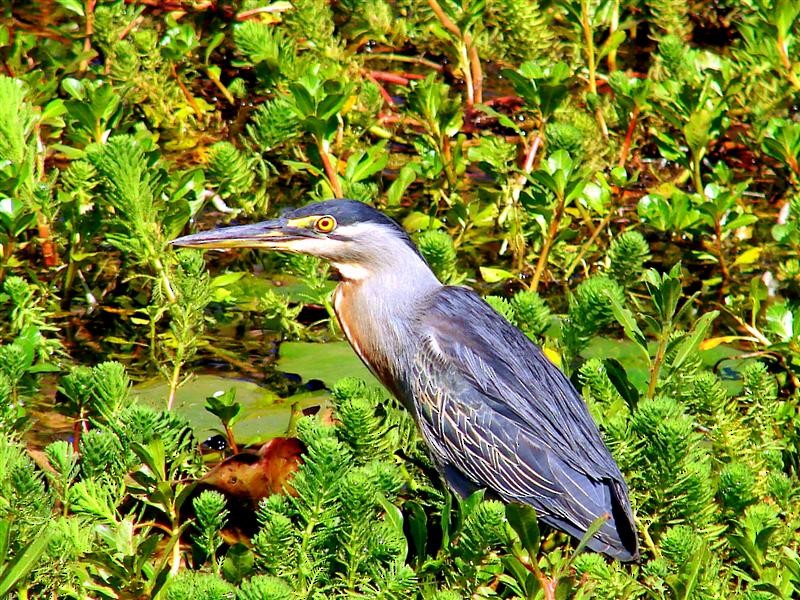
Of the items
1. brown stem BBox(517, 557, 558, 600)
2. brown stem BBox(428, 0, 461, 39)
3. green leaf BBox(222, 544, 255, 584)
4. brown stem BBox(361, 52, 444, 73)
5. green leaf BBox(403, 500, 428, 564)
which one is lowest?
green leaf BBox(222, 544, 255, 584)

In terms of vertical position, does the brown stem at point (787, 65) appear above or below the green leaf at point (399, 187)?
above

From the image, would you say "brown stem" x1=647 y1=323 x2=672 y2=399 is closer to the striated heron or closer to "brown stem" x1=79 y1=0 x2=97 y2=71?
the striated heron

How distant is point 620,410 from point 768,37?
2476mm

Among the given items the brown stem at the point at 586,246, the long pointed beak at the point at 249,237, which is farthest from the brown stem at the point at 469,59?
the long pointed beak at the point at 249,237

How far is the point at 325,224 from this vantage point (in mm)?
3938

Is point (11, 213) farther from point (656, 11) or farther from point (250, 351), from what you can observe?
point (656, 11)

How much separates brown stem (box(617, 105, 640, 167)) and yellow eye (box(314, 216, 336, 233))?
5.74ft

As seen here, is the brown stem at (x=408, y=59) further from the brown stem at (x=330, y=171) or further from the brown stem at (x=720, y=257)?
the brown stem at (x=720, y=257)

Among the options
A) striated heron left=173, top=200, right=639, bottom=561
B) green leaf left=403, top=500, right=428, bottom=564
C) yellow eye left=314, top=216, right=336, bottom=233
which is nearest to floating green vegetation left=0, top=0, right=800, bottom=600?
green leaf left=403, top=500, right=428, bottom=564

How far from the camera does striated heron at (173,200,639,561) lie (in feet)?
11.7

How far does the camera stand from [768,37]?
17.4 ft

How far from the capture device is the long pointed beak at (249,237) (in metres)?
3.87

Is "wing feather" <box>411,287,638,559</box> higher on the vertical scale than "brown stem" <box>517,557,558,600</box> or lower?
lower

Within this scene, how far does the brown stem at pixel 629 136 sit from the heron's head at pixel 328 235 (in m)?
1.56
